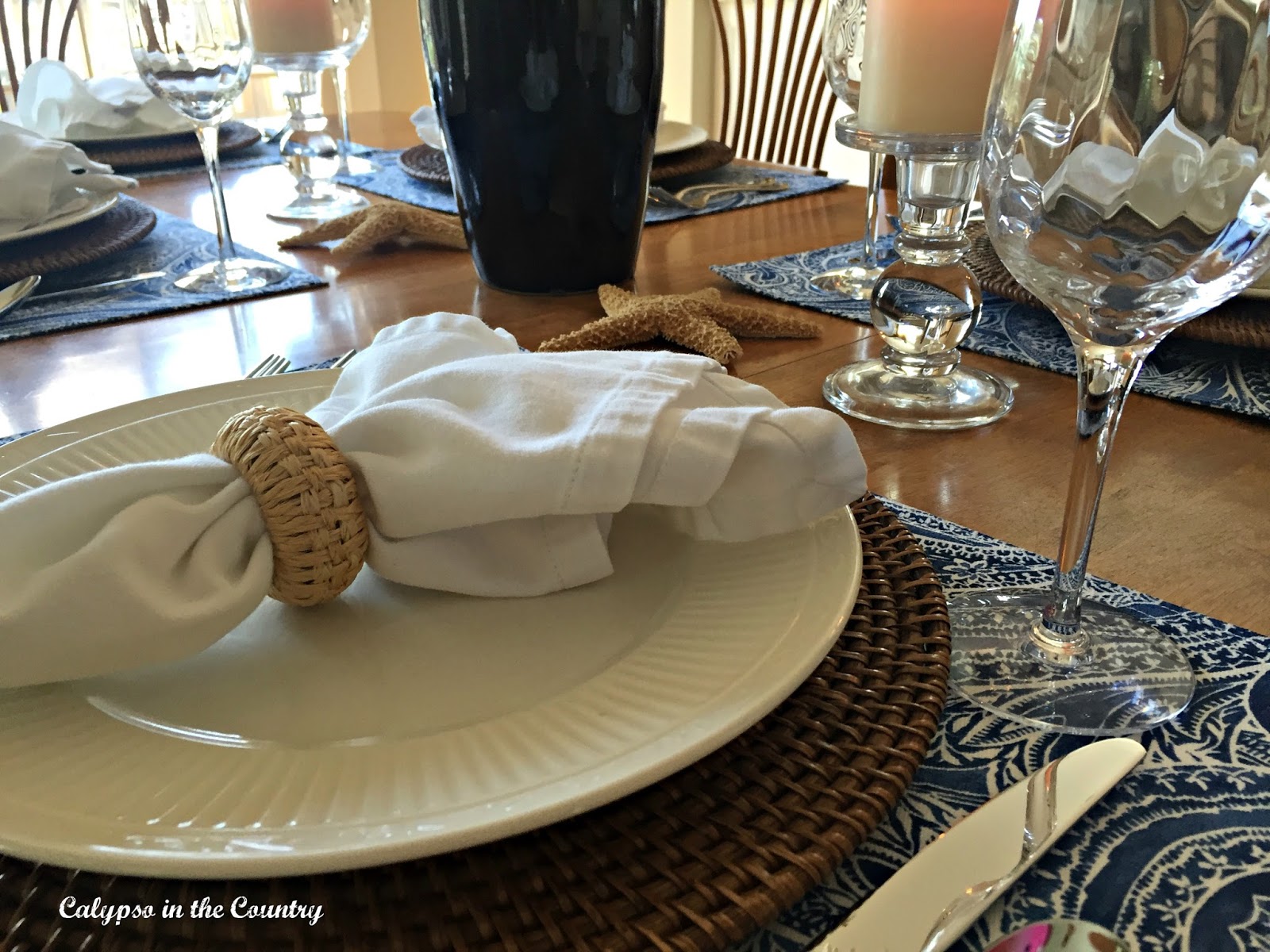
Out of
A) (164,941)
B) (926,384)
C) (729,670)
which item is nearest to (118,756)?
(164,941)

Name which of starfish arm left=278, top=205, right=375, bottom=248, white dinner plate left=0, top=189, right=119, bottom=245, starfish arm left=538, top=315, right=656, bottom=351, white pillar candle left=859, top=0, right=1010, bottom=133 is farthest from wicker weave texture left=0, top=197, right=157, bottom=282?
white pillar candle left=859, top=0, right=1010, bottom=133

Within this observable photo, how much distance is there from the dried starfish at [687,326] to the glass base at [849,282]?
0.34 ft

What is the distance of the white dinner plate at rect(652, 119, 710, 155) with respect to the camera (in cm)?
125

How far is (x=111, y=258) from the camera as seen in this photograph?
3.19ft

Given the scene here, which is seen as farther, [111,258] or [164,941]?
[111,258]

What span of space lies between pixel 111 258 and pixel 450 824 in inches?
35.2

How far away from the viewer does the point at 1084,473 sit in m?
0.38

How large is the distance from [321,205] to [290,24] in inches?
10.3

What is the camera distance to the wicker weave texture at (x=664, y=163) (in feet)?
4.04

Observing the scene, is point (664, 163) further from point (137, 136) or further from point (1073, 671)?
point (1073, 671)

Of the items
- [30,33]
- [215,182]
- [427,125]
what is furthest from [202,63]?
[30,33]

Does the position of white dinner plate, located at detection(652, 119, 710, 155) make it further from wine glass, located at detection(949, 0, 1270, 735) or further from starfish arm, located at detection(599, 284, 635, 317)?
wine glass, located at detection(949, 0, 1270, 735)

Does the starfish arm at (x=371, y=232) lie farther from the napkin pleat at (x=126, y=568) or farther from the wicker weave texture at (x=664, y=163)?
the napkin pleat at (x=126, y=568)

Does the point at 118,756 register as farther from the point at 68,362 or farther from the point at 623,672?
the point at 68,362
